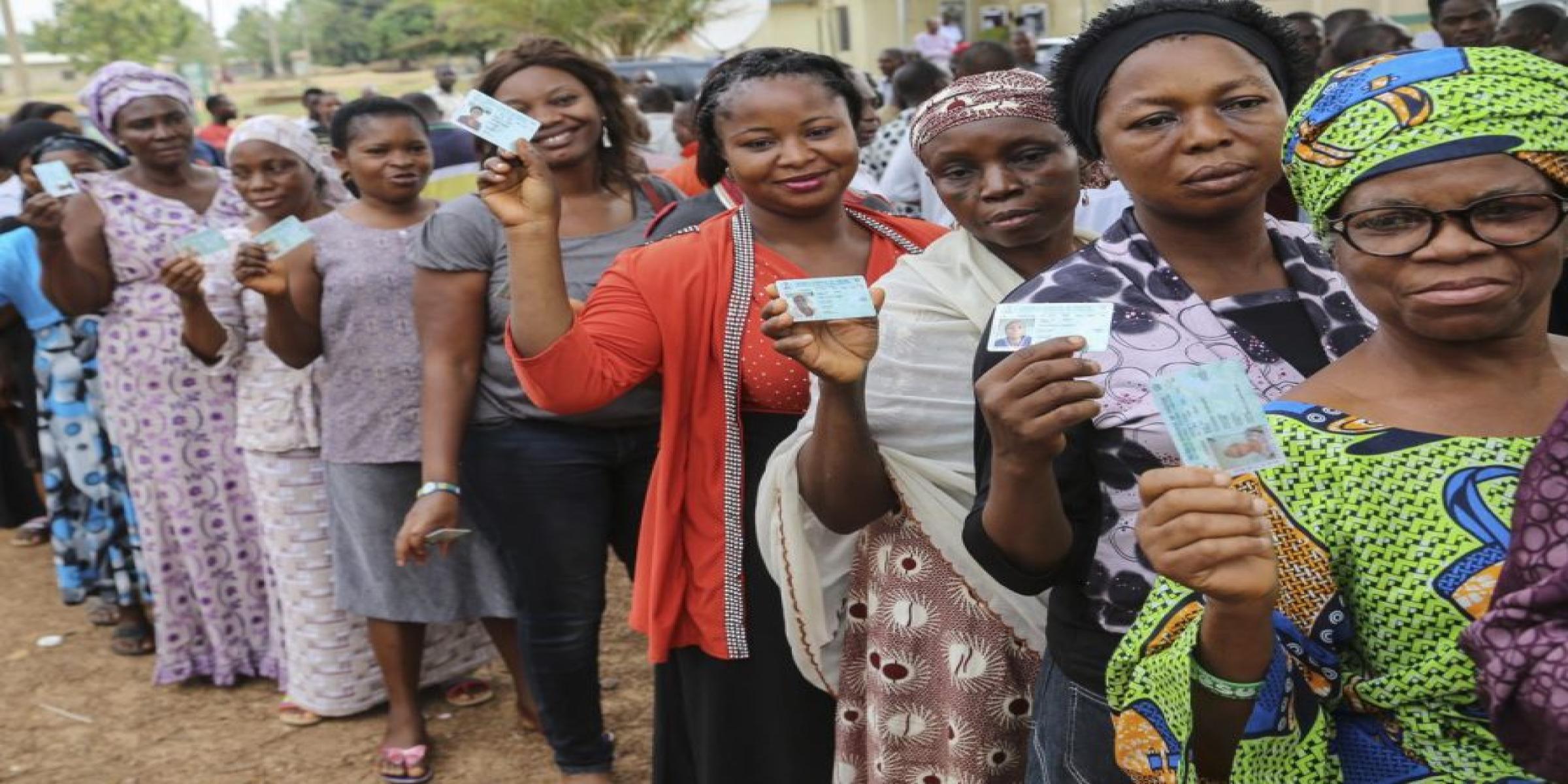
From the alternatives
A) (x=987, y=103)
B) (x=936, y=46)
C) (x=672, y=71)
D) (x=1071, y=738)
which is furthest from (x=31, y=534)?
(x=936, y=46)

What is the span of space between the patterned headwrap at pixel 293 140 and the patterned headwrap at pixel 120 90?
566 mm

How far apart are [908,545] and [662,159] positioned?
14.5 ft

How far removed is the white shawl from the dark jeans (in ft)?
3.82

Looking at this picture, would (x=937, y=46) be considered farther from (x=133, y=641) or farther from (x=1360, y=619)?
(x=1360, y=619)

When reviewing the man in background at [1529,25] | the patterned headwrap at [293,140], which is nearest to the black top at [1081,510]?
the patterned headwrap at [293,140]

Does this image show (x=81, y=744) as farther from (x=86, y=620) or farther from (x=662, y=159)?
(x=662, y=159)

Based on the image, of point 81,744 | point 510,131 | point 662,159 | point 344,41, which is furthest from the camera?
point 344,41

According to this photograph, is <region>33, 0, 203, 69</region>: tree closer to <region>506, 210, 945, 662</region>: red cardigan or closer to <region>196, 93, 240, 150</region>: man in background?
<region>196, 93, 240, 150</region>: man in background

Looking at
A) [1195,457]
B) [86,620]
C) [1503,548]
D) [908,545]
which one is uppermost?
[1195,457]

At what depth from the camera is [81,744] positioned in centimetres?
480

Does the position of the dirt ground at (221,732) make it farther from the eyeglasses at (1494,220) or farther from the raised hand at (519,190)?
the eyeglasses at (1494,220)

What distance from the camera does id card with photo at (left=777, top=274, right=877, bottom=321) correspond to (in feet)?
6.78

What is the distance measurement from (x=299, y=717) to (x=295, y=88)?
4780 centimetres

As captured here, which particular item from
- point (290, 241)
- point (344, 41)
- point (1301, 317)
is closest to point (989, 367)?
point (1301, 317)
